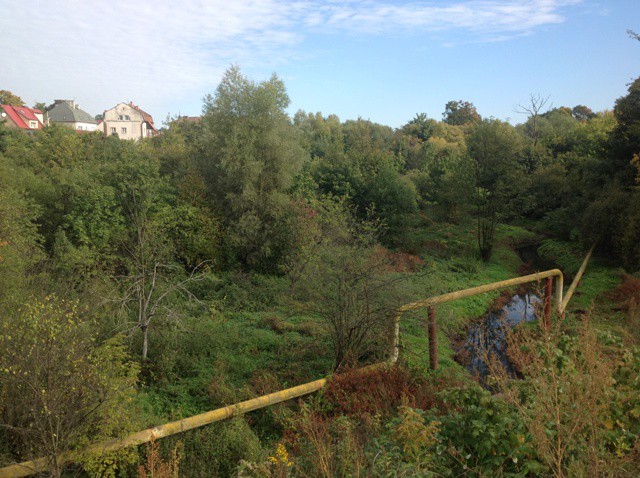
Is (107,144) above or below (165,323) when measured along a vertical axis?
A: above

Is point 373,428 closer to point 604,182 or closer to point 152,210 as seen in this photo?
point 152,210

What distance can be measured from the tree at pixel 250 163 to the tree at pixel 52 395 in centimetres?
1405

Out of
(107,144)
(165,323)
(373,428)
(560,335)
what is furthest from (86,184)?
(107,144)

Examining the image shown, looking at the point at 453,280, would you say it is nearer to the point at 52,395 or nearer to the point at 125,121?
the point at 52,395

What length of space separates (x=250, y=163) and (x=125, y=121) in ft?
208

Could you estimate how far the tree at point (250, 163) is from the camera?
19797 mm

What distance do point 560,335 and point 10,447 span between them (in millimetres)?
7167

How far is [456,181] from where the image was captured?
2377 cm

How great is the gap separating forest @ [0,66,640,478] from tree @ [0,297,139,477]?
A: 3 centimetres

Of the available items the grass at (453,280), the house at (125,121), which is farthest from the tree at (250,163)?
the house at (125,121)

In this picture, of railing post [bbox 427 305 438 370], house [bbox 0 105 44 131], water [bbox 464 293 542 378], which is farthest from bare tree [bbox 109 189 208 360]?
house [bbox 0 105 44 131]

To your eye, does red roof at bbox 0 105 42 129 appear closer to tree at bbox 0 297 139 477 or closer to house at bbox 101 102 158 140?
house at bbox 101 102 158 140

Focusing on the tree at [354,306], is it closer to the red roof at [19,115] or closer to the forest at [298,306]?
the forest at [298,306]

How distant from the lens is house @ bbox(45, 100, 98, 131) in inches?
3014
